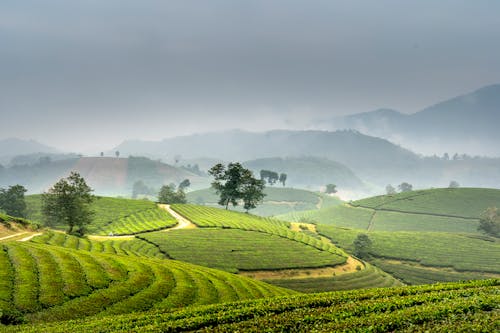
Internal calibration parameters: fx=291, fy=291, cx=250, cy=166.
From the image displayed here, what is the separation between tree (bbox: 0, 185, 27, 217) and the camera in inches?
4218

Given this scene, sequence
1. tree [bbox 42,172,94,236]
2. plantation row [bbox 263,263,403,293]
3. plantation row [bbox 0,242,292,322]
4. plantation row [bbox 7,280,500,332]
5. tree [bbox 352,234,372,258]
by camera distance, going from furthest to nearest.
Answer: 1. tree [bbox 352,234,372,258]
2. tree [bbox 42,172,94,236]
3. plantation row [bbox 263,263,403,293]
4. plantation row [bbox 0,242,292,322]
5. plantation row [bbox 7,280,500,332]

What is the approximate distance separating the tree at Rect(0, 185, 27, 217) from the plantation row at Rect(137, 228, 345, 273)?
65.9 m

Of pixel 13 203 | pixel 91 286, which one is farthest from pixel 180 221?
pixel 91 286

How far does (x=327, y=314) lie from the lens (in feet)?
66.7

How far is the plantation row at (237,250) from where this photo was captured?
67.8m

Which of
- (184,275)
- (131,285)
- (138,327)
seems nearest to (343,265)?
(184,275)

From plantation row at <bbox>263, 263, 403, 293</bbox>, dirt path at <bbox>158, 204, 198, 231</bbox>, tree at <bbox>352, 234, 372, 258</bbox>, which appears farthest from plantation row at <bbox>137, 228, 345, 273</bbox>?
tree at <bbox>352, 234, 372, 258</bbox>

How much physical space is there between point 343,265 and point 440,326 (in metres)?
69.1

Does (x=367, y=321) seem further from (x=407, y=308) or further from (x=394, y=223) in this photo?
(x=394, y=223)

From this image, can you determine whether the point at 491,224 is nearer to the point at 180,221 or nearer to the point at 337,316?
the point at 180,221

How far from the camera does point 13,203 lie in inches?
4247

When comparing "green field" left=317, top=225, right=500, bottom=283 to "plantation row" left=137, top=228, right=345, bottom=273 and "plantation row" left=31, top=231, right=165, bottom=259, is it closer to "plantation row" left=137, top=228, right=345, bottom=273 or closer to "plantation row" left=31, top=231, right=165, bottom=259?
"plantation row" left=137, top=228, right=345, bottom=273

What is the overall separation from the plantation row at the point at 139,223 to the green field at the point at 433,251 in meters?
65.4

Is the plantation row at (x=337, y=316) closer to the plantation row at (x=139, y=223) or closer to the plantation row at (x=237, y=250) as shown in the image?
the plantation row at (x=237, y=250)
